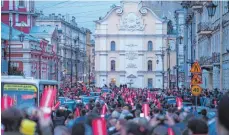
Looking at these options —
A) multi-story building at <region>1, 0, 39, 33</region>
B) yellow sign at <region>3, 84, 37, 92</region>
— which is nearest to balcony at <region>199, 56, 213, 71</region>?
yellow sign at <region>3, 84, 37, 92</region>

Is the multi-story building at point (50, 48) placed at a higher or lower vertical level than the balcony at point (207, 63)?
higher

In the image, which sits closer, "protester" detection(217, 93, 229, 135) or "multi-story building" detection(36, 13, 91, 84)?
"protester" detection(217, 93, 229, 135)

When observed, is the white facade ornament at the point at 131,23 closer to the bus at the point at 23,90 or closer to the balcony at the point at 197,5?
the balcony at the point at 197,5

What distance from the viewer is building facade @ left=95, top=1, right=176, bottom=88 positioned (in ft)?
360

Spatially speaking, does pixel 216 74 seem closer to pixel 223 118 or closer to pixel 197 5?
pixel 197 5

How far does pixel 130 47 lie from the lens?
111 meters

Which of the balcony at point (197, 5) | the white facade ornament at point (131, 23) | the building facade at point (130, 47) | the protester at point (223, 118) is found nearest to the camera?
the protester at point (223, 118)

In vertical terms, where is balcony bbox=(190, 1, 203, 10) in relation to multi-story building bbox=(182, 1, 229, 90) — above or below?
above

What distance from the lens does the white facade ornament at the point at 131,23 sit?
363 ft

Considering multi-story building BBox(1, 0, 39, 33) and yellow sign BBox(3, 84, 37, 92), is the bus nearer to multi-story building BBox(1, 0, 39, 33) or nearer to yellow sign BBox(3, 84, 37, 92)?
yellow sign BBox(3, 84, 37, 92)

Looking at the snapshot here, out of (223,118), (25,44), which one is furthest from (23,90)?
(25,44)

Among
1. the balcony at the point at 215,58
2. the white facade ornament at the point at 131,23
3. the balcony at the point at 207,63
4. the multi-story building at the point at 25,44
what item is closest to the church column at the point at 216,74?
the balcony at the point at 215,58

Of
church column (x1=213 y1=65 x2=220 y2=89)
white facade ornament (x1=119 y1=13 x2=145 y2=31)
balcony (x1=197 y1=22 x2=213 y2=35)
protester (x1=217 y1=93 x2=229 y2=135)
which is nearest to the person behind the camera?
protester (x1=217 y1=93 x2=229 y2=135)

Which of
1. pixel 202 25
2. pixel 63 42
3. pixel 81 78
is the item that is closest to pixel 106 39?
pixel 63 42
